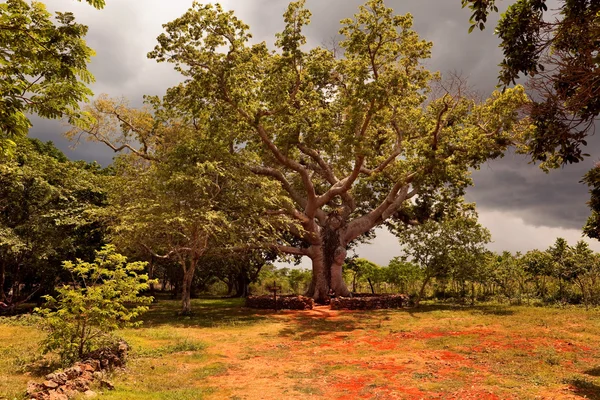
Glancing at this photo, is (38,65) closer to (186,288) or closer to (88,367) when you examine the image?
(88,367)

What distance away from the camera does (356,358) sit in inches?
512

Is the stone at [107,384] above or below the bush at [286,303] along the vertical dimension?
below

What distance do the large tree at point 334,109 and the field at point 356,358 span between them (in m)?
9.72

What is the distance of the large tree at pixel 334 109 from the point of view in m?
22.2

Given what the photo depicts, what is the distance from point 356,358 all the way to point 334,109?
1903cm

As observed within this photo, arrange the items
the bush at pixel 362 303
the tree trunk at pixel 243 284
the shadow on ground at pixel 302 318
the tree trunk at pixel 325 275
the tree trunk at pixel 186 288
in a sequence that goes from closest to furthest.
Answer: the shadow on ground at pixel 302 318, the tree trunk at pixel 186 288, the bush at pixel 362 303, the tree trunk at pixel 325 275, the tree trunk at pixel 243 284

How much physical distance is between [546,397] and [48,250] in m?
23.3

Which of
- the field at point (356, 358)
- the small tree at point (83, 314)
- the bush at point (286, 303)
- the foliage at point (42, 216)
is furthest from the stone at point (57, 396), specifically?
the bush at point (286, 303)

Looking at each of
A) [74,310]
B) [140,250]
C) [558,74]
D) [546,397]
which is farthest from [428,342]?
[140,250]

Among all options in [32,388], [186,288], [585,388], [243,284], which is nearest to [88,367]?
[32,388]

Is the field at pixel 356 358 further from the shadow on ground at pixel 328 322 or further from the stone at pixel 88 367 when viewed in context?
the stone at pixel 88 367

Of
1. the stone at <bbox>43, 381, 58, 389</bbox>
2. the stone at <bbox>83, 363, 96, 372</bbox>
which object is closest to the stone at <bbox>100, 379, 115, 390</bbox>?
the stone at <bbox>83, 363, 96, 372</bbox>

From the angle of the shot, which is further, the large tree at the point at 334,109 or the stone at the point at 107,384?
the large tree at the point at 334,109

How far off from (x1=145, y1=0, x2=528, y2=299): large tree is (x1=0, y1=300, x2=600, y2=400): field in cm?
972
